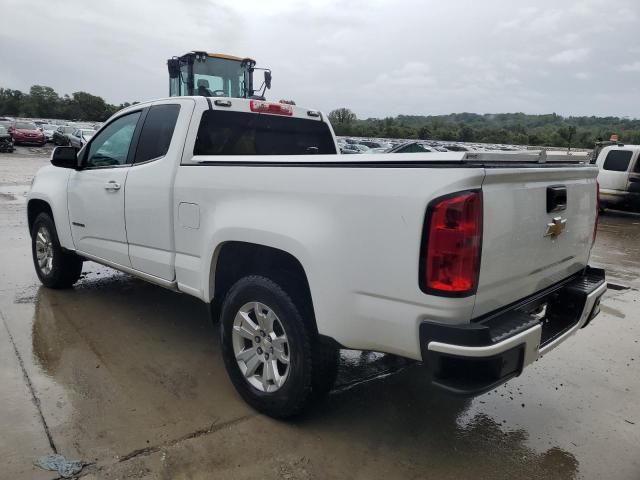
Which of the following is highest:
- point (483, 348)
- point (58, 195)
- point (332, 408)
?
point (58, 195)

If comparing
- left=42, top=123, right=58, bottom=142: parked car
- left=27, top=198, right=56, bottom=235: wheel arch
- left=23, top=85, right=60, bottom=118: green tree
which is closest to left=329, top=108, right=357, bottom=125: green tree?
left=42, top=123, right=58, bottom=142: parked car

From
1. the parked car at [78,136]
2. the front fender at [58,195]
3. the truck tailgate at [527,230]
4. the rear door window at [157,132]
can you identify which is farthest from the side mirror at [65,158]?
the parked car at [78,136]

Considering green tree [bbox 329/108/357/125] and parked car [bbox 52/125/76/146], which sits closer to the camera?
parked car [bbox 52/125/76/146]

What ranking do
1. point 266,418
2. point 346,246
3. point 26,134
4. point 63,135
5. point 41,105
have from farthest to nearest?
1. point 41,105
2. point 63,135
3. point 26,134
4. point 266,418
5. point 346,246

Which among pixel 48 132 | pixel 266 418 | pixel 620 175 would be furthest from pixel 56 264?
pixel 48 132

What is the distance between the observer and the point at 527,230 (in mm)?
2551

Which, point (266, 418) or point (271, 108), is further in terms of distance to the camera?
point (271, 108)

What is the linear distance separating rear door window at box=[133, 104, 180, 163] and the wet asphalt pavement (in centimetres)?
150

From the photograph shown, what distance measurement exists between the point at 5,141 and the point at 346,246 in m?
29.4

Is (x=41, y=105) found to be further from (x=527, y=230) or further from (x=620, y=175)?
(x=527, y=230)

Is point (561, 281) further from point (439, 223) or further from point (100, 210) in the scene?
point (100, 210)

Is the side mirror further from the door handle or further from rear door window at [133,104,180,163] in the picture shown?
rear door window at [133,104,180,163]

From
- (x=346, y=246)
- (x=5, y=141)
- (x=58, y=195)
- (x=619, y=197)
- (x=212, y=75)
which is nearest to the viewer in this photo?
(x=346, y=246)

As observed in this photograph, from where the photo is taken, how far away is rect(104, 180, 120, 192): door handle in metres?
4.18
